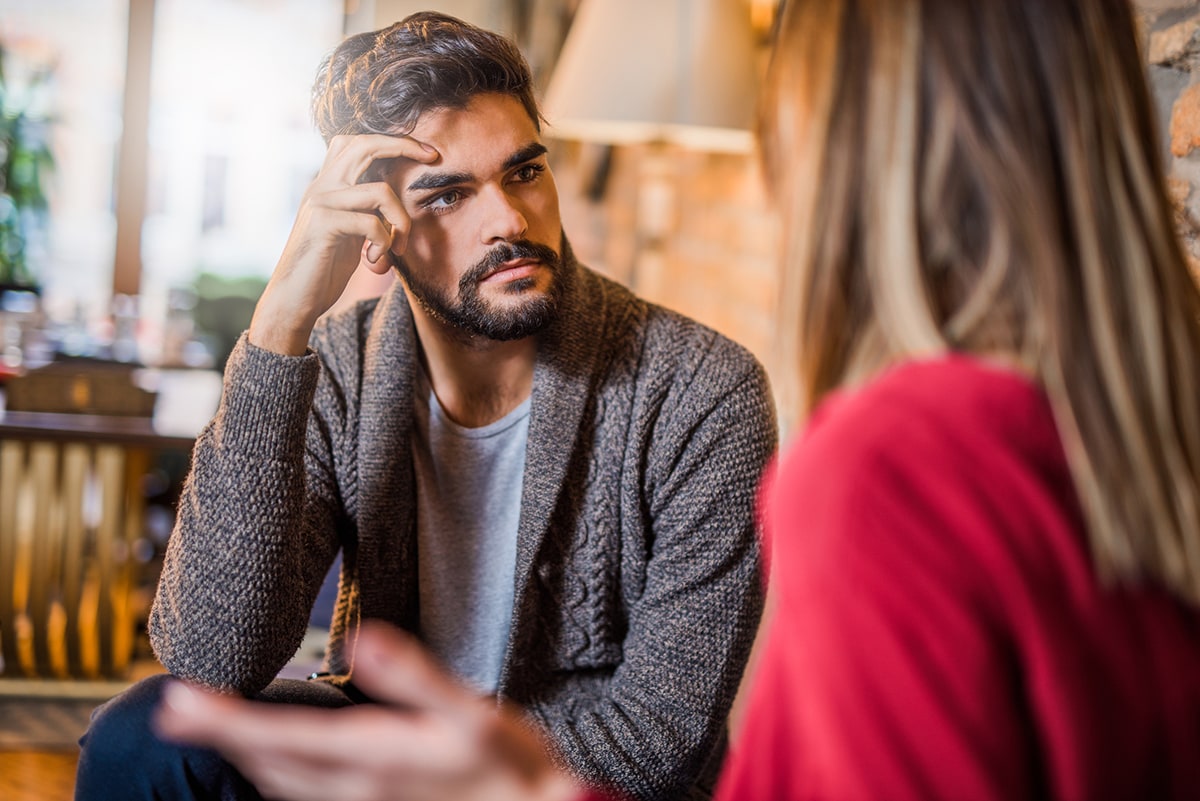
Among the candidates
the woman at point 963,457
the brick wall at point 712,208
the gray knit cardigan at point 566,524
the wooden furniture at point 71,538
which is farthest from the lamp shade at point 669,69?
the woman at point 963,457

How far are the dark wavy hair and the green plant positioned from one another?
4009mm

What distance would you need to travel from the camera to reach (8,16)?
16.5 feet

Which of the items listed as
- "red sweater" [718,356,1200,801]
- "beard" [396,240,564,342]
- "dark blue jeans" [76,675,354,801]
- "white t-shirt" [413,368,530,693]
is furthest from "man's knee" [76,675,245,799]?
"red sweater" [718,356,1200,801]

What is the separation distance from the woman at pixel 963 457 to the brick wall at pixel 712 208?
6.3 inches

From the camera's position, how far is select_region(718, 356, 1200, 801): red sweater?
0.52 meters

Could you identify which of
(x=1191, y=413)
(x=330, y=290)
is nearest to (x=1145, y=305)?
(x=1191, y=413)

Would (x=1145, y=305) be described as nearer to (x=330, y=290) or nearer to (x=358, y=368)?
(x=330, y=290)

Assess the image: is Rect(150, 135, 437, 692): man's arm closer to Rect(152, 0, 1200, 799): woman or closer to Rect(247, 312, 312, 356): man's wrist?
Rect(247, 312, 312, 356): man's wrist

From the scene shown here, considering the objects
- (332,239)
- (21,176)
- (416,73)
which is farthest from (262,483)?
(21,176)

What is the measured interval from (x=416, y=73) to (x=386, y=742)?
97 cm

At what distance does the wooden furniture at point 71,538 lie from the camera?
2.51m

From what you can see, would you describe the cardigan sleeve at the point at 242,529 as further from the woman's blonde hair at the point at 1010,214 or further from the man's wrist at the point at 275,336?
the woman's blonde hair at the point at 1010,214

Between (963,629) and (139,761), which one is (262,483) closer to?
(139,761)

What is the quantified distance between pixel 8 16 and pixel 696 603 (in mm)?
5025
